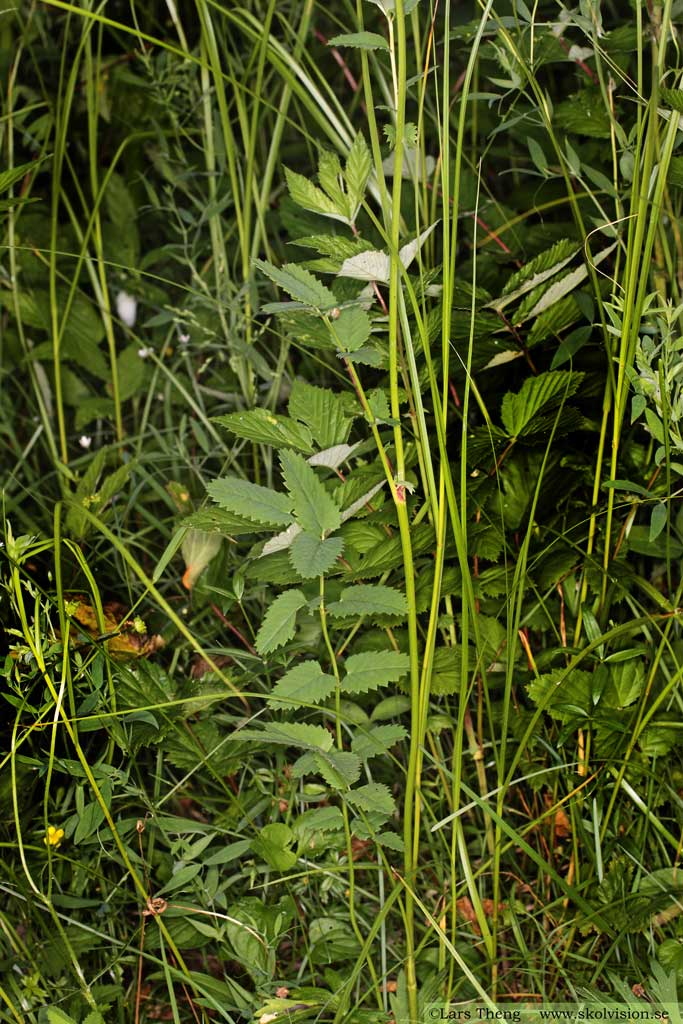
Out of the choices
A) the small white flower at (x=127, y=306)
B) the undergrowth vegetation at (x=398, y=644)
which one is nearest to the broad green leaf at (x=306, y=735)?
the undergrowth vegetation at (x=398, y=644)

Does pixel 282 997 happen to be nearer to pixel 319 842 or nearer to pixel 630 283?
pixel 319 842

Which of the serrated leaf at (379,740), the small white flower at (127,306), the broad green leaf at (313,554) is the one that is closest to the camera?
the broad green leaf at (313,554)

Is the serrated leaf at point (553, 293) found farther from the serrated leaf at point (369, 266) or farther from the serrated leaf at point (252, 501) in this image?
the serrated leaf at point (252, 501)

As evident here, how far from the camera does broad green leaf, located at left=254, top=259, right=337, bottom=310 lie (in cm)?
73

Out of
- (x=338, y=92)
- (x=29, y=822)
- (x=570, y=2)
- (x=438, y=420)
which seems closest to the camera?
(x=438, y=420)

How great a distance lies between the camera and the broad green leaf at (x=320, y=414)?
2.62 ft

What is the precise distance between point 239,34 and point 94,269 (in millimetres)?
398

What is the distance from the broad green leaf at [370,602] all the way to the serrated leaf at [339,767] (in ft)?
0.40

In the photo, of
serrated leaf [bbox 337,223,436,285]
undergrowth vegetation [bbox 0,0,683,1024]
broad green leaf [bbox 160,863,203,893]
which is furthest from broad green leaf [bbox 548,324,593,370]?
broad green leaf [bbox 160,863,203,893]

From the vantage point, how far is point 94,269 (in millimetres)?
1315

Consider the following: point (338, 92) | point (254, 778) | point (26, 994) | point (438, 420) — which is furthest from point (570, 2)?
point (26, 994)

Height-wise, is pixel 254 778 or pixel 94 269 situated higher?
pixel 94 269

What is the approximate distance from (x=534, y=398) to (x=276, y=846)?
0.46m

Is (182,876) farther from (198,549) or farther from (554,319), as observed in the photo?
(554,319)
